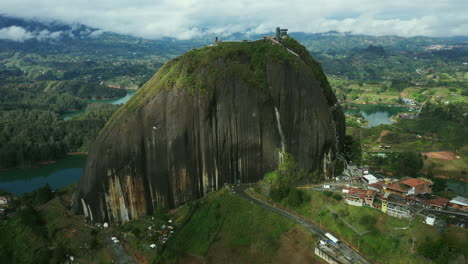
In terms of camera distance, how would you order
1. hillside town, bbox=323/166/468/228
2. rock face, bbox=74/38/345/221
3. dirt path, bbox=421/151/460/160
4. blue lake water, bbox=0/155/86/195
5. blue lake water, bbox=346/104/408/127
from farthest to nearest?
blue lake water, bbox=346/104/408/127 < dirt path, bbox=421/151/460/160 < blue lake water, bbox=0/155/86/195 < rock face, bbox=74/38/345/221 < hillside town, bbox=323/166/468/228

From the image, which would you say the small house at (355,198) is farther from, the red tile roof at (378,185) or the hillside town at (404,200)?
the red tile roof at (378,185)

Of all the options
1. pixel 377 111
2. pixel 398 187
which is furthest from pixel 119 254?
pixel 377 111

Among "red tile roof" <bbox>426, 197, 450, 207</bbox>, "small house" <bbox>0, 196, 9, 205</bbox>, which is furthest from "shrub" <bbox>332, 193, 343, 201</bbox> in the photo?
"small house" <bbox>0, 196, 9, 205</bbox>

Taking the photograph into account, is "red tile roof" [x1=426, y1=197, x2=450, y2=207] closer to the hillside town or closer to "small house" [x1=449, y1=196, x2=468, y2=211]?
the hillside town

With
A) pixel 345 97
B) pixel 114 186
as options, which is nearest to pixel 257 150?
pixel 114 186

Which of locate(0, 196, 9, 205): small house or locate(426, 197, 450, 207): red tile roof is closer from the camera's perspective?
locate(426, 197, 450, 207): red tile roof

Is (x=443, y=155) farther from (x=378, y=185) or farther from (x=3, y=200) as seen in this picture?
(x=3, y=200)

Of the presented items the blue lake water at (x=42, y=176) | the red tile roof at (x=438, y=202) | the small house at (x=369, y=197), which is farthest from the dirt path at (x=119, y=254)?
the blue lake water at (x=42, y=176)

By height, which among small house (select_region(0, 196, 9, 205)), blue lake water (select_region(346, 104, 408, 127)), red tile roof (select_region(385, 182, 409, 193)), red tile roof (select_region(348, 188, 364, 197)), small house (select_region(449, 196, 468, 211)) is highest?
red tile roof (select_region(348, 188, 364, 197))
